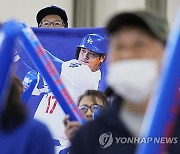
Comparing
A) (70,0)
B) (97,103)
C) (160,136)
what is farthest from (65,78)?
(70,0)

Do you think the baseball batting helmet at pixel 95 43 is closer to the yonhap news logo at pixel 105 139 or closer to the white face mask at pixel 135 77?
the yonhap news logo at pixel 105 139

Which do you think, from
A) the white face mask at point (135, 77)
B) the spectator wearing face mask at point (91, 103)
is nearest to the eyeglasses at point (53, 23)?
the spectator wearing face mask at point (91, 103)

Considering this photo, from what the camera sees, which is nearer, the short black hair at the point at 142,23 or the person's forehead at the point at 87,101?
the short black hair at the point at 142,23

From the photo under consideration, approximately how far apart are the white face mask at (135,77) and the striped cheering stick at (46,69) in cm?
25

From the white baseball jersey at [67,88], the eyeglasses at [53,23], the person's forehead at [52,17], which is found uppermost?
the person's forehead at [52,17]

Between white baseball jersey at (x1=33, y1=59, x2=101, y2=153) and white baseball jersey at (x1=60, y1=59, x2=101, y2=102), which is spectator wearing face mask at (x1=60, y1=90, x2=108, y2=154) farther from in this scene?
white baseball jersey at (x1=60, y1=59, x2=101, y2=102)

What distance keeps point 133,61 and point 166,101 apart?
0.37ft

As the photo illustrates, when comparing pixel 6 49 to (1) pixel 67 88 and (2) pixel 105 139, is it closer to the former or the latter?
(2) pixel 105 139

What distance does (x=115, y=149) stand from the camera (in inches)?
43.8

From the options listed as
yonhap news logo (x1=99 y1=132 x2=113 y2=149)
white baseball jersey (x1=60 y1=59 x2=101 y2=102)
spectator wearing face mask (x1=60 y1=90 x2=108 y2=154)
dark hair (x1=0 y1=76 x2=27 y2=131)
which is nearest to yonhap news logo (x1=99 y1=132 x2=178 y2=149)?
yonhap news logo (x1=99 y1=132 x2=113 y2=149)

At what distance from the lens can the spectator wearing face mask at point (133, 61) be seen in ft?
3.09

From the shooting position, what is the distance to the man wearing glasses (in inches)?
98.6

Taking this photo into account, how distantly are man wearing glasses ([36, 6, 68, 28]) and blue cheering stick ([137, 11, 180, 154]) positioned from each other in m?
1.65

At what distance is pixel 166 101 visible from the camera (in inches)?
34.1
